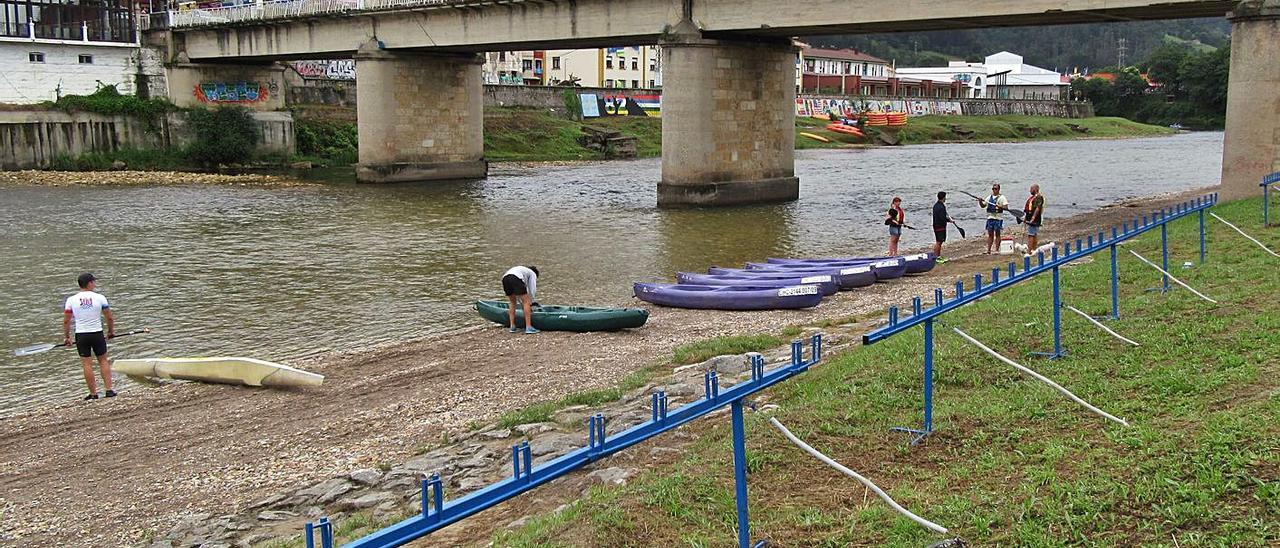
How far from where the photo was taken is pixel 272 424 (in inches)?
512

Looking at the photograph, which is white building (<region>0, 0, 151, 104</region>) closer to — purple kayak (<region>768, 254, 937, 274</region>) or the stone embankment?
purple kayak (<region>768, 254, 937, 274</region>)

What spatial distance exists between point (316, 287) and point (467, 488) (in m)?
15.7

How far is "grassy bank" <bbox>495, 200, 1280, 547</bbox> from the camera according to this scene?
649 cm

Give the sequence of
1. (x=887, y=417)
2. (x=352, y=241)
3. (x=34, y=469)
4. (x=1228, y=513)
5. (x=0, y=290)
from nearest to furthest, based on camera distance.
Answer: (x=1228, y=513), (x=887, y=417), (x=34, y=469), (x=0, y=290), (x=352, y=241)

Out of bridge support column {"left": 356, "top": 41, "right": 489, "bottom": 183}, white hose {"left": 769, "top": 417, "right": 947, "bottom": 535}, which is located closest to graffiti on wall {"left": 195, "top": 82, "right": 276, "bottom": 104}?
bridge support column {"left": 356, "top": 41, "right": 489, "bottom": 183}

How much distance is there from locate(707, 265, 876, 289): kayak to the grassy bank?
9533 mm

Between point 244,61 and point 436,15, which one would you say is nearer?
point 436,15

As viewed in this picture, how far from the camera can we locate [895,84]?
161 metres

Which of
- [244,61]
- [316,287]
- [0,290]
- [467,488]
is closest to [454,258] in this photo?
[316,287]

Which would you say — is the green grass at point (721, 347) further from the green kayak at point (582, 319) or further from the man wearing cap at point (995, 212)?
the man wearing cap at point (995, 212)

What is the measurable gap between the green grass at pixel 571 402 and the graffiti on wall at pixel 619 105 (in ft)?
241

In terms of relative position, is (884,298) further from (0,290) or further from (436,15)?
(436,15)

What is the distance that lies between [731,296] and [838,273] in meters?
2.71

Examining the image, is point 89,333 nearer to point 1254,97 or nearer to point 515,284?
point 515,284
